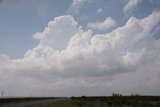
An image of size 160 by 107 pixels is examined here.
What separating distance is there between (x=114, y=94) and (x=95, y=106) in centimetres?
547

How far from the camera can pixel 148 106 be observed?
35.4 m

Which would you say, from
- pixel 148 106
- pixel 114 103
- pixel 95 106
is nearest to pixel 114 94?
pixel 114 103

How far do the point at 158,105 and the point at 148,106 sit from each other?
1319 mm

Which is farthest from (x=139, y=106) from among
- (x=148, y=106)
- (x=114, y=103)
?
(x=114, y=103)

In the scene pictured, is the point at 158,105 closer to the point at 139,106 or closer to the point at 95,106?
the point at 139,106

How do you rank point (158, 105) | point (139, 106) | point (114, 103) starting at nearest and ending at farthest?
point (158, 105) → point (139, 106) → point (114, 103)

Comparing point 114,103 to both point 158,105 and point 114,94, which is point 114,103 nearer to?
Answer: point 114,94

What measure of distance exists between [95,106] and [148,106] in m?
7.18

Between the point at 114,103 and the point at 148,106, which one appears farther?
the point at 114,103

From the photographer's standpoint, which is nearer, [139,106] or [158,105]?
[158,105]

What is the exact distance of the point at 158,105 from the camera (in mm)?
34625

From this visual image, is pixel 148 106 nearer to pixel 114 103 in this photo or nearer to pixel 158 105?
pixel 158 105

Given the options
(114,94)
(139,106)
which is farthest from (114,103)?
(139,106)

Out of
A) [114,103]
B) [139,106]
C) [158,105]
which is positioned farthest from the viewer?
[114,103]
